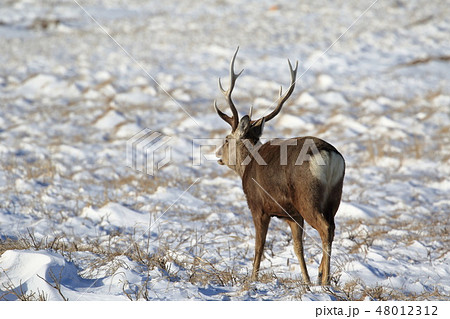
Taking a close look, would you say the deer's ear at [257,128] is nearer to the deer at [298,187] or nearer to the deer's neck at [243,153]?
the deer's neck at [243,153]

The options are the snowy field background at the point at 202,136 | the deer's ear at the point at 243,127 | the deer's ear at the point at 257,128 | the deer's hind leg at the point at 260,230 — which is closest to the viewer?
the snowy field background at the point at 202,136

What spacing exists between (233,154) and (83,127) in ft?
27.0

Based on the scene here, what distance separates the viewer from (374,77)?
16.6 meters

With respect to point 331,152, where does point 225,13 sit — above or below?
above

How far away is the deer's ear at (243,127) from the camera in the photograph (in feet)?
19.9

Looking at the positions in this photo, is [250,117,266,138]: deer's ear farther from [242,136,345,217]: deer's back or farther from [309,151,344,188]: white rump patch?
[309,151,344,188]: white rump patch

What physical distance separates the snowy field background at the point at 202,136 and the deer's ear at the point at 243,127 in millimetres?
1365

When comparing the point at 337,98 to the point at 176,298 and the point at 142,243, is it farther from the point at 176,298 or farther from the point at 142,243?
the point at 176,298

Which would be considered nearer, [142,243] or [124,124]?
[142,243]
